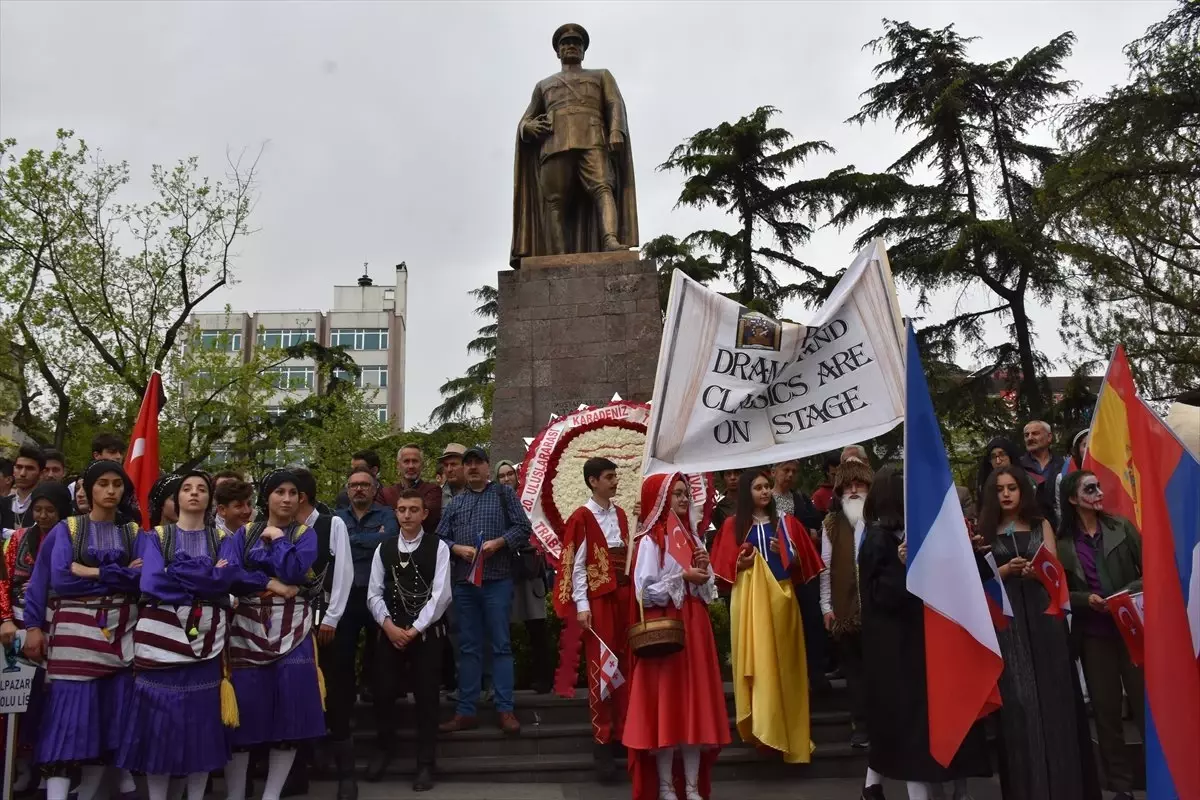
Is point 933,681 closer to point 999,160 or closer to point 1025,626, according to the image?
point 1025,626

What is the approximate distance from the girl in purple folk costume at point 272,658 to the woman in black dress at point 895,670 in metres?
2.94

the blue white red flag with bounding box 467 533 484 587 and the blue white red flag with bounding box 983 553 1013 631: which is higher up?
the blue white red flag with bounding box 467 533 484 587

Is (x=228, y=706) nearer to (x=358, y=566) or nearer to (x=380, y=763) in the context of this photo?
(x=380, y=763)

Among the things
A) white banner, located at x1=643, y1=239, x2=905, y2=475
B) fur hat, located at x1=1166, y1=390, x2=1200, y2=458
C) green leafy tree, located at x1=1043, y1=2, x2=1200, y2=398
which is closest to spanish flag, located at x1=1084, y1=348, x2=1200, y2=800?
white banner, located at x1=643, y1=239, x2=905, y2=475

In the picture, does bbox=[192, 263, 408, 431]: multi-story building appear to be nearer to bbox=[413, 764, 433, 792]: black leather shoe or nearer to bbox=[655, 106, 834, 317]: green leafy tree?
bbox=[655, 106, 834, 317]: green leafy tree

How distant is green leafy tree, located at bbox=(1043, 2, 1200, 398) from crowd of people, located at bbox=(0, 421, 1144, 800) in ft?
39.0

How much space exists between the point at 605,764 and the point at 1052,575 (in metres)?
2.83

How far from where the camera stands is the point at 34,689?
19.1ft

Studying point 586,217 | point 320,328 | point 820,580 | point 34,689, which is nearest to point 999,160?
point 586,217

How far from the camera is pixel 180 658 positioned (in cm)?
503

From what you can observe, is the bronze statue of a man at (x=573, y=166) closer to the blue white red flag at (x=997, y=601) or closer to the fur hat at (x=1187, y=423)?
the fur hat at (x=1187, y=423)

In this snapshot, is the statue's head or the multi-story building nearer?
the statue's head

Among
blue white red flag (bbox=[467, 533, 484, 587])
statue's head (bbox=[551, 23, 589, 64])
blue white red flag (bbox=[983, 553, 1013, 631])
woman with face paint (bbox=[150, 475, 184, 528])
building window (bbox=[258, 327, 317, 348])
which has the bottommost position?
blue white red flag (bbox=[983, 553, 1013, 631])

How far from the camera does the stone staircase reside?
635 cm
